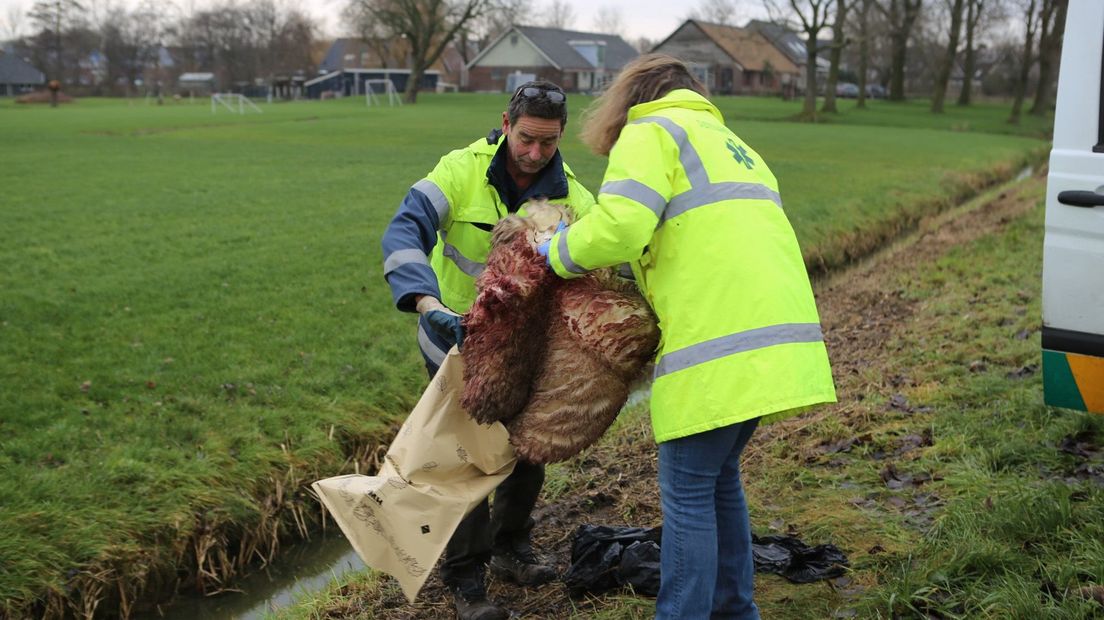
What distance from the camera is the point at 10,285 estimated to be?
912cm

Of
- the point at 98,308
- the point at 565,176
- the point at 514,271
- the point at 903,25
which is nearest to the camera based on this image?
the point at 514,271

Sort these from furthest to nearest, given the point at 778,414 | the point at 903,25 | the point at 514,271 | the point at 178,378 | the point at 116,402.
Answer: the point at 903,25
the point at 178,378
the point at 116,402
the point at 514,271
the point at 778,414

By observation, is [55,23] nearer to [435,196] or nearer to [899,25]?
[899,25]

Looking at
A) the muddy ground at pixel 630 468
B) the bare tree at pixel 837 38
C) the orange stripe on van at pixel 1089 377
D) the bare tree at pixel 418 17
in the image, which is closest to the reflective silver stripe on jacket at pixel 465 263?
the muddy ground at pixel 630 468

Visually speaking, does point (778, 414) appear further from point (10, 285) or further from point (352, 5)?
point (352, 5)

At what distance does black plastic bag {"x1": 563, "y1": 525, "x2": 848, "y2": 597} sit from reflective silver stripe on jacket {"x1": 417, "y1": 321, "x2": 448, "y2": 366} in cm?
120

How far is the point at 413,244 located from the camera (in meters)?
3.75

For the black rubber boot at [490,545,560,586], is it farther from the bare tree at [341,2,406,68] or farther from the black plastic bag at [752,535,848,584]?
the bare tree at [341,2,406,68]

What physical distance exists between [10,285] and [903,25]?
180 ft

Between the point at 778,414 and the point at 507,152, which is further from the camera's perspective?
the point at 507,152

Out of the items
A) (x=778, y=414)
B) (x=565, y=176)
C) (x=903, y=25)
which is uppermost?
(x=903, y=25)

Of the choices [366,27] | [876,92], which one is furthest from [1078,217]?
[876,92]

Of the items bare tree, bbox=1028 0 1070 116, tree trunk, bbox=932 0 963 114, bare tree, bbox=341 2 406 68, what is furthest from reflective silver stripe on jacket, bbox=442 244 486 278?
bare tree, bbox=341 2 406 68

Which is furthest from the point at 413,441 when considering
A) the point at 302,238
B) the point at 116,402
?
the point at 302,238
